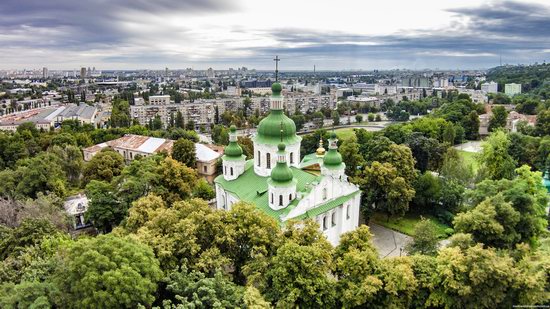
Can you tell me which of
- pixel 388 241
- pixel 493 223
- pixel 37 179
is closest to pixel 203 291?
pixel 493 223

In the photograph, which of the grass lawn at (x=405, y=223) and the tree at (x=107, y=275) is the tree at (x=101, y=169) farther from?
the grass lawn at (x=405, y=223)

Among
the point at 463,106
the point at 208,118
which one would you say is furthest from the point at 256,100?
the point at 463,106

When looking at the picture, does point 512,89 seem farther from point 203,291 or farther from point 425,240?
point 203,291

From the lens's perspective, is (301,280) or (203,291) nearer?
(203,291)

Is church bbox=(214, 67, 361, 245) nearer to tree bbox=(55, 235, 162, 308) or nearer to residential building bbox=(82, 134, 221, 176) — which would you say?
tree bbox=(55, 235, 162, 308)

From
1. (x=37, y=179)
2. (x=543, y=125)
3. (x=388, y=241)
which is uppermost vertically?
(x=543, y=125)

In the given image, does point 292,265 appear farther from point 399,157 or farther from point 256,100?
point 256,100

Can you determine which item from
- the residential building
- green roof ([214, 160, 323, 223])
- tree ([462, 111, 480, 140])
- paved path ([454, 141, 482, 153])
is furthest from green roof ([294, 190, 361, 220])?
tree ([462, 111, 480, 140])

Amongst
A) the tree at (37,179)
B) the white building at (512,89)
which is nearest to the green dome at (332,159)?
the tree at (37,179)
